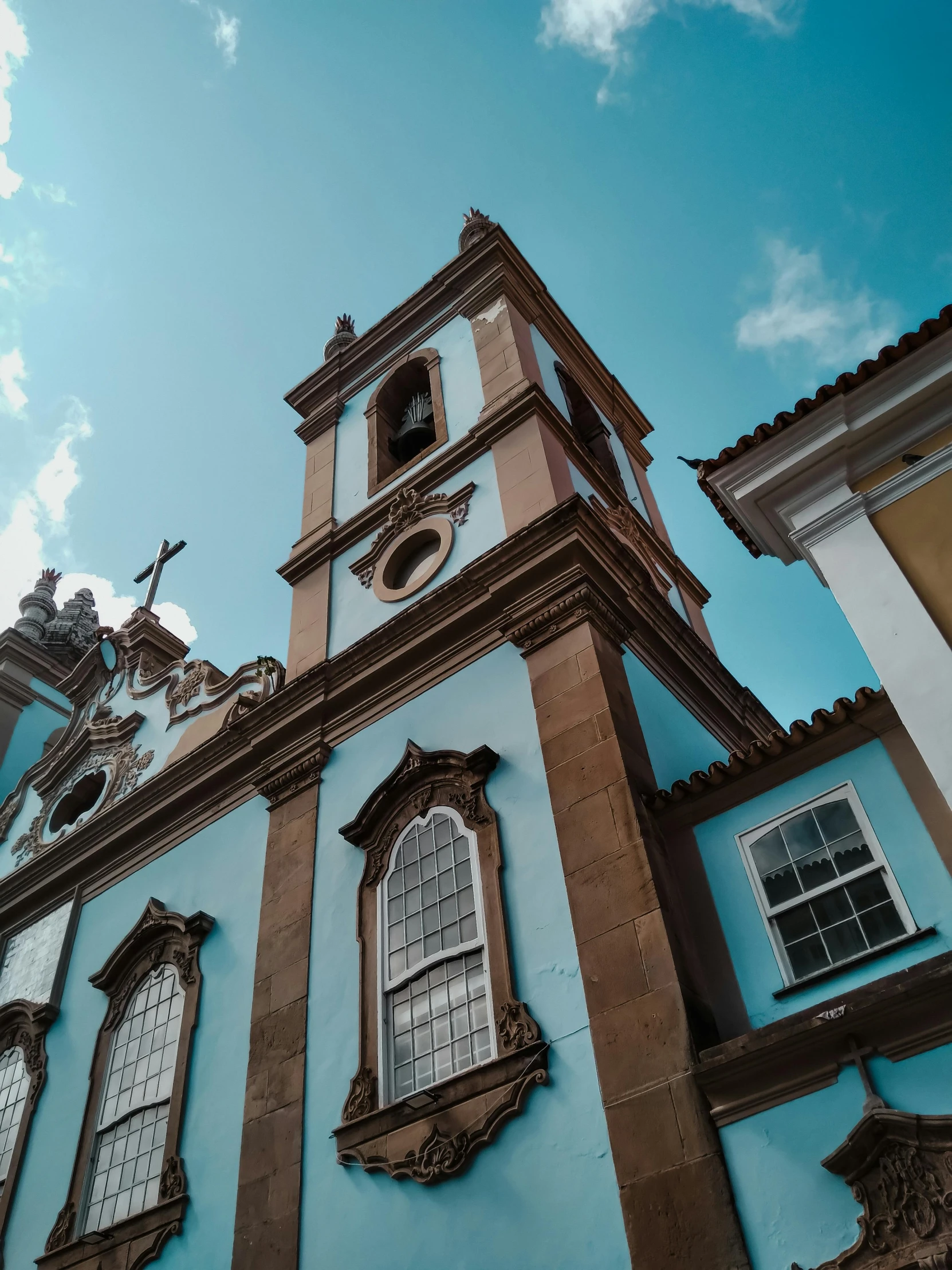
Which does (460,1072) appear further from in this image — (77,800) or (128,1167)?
(77,800)

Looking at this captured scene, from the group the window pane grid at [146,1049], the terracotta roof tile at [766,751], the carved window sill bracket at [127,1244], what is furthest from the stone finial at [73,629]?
the terracotta roof tile at [766,751]

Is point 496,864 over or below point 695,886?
over

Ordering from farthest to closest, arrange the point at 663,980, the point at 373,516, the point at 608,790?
the point at 373,516 → the point at 608,790 → the point at 663,980

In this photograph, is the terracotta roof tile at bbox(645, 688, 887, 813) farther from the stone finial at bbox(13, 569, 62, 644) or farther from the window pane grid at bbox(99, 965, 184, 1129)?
the stone finial at bbox(13, 569, 62, 644)

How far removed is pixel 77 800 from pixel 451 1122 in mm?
9805

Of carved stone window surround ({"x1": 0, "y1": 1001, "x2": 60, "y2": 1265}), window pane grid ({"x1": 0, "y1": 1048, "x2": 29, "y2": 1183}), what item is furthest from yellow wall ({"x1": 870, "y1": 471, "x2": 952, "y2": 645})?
window pane grid ({"x1": 0, "y1": 1048, "x2": 29, "y2": 1183})

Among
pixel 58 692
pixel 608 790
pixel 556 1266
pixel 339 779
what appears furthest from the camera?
pixel 58 692

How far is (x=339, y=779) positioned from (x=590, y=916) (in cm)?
392

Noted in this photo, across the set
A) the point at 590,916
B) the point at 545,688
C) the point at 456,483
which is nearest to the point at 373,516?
the point at 456,483

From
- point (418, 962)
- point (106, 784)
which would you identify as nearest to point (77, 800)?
point (106, 784)

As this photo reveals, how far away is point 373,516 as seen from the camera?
1388cm

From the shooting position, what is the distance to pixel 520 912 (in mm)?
8516

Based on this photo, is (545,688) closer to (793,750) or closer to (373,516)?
(793,750)

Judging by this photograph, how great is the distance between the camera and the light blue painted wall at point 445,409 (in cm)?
1421
